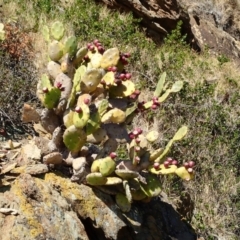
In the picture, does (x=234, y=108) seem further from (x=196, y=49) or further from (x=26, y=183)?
(x=26, y=183)

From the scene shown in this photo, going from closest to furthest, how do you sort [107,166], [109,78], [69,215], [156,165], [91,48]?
[69,215], [107,166], [156,165], [109,78], [91,48]

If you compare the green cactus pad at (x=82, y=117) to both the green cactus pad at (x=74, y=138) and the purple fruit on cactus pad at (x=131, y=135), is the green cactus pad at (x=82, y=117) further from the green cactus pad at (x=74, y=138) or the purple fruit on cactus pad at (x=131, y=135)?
the purple fruit on cactus pad at (x=131, y=135)

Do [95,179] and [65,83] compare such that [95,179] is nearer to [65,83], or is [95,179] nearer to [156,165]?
[156,165]

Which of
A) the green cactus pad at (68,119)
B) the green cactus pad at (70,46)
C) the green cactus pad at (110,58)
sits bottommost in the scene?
the green cactus pad at (68,119)

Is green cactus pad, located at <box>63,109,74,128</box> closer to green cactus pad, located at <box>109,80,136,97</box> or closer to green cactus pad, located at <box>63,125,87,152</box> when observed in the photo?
green cactus pad, located at <box>63,125,87,152</box>

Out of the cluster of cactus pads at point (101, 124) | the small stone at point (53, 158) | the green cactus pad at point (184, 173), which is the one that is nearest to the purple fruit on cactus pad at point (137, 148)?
the cluster of cactus pads at point (101, 124)

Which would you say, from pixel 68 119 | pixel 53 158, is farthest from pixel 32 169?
pixel 68 119
